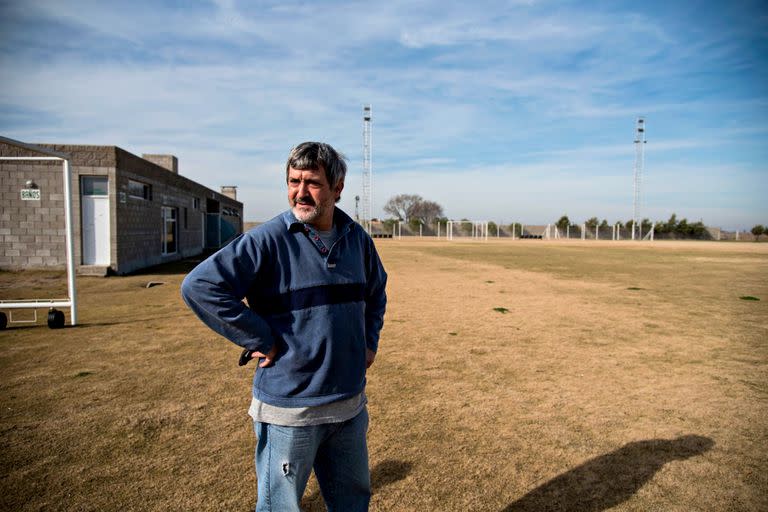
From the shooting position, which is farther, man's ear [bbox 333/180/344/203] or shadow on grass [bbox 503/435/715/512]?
shadow on grass [bbox 503/435/715/512]

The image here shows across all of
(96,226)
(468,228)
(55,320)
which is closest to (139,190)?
(96,226)

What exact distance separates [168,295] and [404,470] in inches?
369

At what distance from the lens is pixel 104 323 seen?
7.76 metres

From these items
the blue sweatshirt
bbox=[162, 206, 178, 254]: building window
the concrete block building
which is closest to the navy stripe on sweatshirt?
the blue sweatshirt

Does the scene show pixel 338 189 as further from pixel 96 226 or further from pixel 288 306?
pixel 96 226

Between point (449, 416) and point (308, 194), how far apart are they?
9.67 ft

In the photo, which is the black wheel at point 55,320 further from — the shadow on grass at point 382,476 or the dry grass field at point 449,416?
the shadow on grass at point 382,476

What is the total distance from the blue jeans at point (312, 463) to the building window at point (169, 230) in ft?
66.7

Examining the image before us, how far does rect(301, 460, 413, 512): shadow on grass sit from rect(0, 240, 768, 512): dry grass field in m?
0.01

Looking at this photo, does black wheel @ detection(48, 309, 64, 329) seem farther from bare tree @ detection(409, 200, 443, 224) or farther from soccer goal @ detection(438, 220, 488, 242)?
bare tree @ detection(409, 200, 443, 224)

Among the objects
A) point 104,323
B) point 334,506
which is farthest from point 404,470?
point 104,323

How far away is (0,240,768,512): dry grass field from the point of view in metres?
2.97

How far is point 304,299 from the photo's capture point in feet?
6.21

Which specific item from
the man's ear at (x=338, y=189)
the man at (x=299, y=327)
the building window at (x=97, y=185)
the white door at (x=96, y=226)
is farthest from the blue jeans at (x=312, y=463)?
the building window at (x=97, y=185)
